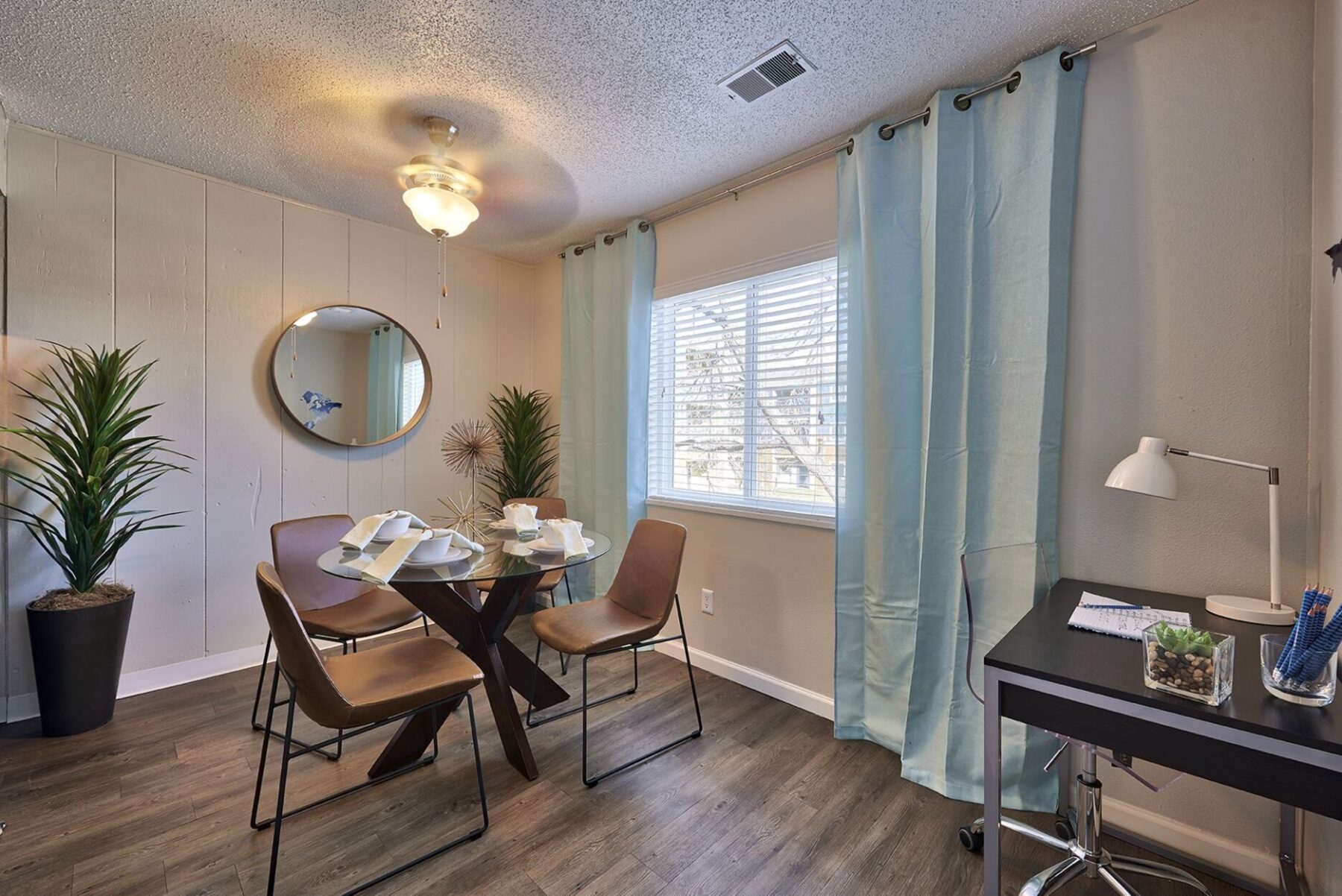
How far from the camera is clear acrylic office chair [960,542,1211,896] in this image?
1448 millimetres

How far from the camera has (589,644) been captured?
2072 millimetres

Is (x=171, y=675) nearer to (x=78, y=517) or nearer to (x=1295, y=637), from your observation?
(x=78, y=517)

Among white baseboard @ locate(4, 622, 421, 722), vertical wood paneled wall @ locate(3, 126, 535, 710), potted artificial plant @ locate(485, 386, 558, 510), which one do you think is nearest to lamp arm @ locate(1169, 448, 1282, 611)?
potted artificial plant @ locate(485, 386, 558, 510)

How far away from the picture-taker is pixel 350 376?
11.0ft

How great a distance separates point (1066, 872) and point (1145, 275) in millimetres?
1741

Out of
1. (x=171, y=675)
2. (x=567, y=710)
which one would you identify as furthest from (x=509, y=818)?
(x=171, y=675)

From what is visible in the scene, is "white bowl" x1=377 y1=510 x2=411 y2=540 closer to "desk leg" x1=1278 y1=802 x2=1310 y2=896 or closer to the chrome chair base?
the chrome chair base

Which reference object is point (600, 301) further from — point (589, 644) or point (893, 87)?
point (589, 644)

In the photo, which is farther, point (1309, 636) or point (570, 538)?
point (570, 538)

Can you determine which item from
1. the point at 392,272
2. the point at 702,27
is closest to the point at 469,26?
the point at 702,27

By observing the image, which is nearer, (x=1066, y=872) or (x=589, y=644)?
(x=1066, y=872)

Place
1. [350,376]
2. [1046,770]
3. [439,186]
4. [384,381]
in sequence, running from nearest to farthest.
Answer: [1046,770] < [439,186] < [350,376] < [384,381]

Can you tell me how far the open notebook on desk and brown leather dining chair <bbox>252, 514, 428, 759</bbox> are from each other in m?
2.33

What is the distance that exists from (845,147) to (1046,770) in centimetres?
236
